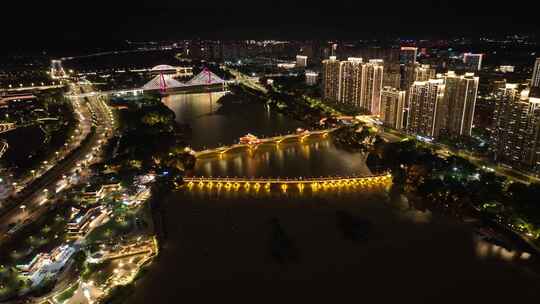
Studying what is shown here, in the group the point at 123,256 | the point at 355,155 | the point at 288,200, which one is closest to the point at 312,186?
the point at 288,200

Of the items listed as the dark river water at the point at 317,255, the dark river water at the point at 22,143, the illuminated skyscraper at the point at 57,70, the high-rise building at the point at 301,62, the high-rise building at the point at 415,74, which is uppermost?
the high-rise building at the point at 415,74

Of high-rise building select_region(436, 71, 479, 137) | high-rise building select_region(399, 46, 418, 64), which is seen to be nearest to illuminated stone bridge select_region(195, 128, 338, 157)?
high-rise building select_region(436, 71, 479, 137)

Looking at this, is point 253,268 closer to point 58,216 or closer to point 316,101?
point 58,216

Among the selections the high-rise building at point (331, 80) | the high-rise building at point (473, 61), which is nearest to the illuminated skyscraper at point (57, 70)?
the high-rise building at point (331, 80)

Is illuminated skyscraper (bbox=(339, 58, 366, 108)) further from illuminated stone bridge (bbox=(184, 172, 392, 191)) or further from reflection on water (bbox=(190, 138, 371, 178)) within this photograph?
illuminated stone bridge (bbox=(184, 172, 392, 191))

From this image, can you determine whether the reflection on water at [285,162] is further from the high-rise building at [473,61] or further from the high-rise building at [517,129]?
the high-rise building at [473,61]

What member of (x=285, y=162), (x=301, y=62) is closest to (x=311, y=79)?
(x=301, y=62)
